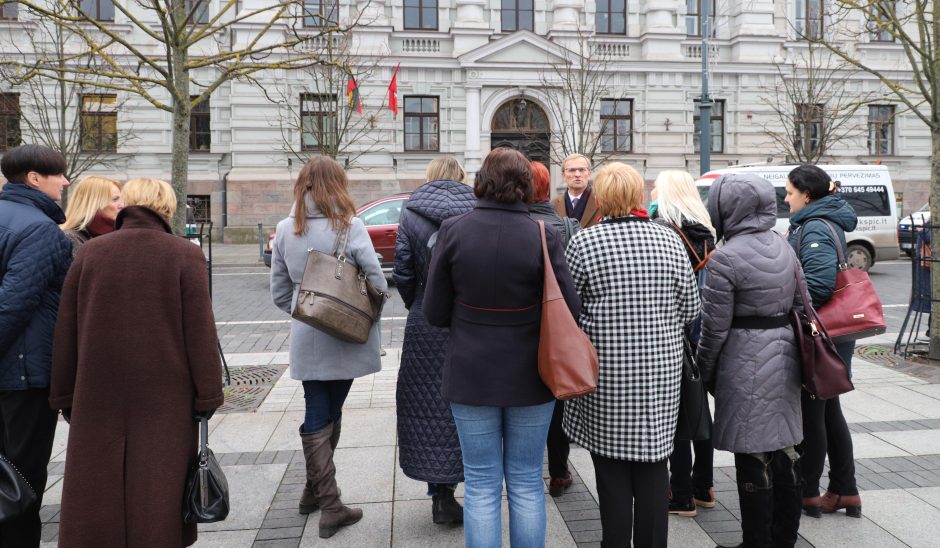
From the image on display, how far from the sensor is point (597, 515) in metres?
4.27

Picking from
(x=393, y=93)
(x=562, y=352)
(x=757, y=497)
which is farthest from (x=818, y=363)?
(x=393, y=93)

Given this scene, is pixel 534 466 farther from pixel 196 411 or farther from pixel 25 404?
pixel 25 404

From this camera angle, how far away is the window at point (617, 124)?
26812 millimetres

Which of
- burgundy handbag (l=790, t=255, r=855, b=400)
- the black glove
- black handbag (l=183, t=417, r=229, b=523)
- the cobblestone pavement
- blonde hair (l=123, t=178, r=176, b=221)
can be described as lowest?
the cobblestone pavement

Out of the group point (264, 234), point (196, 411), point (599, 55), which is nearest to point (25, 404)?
point (196, 411)

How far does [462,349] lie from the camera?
3.21 m

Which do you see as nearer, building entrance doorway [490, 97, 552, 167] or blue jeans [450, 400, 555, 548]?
blue jeans [450, 400, 555, 548]

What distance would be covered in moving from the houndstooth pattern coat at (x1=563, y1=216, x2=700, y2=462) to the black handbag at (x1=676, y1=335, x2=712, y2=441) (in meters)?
0.14

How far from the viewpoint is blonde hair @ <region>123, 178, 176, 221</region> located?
3246mm

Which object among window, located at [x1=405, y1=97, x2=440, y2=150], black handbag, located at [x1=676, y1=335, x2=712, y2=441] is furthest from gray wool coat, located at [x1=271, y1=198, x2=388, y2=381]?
window, located at [x1=405, y1=97, x2=440, y2=150]

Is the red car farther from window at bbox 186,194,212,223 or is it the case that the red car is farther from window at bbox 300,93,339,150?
window at bbox 186,194,212,223

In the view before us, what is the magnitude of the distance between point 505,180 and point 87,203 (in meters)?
2.55

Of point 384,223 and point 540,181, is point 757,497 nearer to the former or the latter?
point 540,181

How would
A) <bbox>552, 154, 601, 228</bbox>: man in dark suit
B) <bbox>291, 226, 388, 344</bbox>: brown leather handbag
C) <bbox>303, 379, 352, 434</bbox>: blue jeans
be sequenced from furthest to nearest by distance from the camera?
<bbox>552, 154, 601, 228</bbox>: man in dark suit, <bbox>303, 379, 352, 434</bbox>: blue jeans, <bbox>291, 226, 388, 344</bbox>: brown leather handbag
